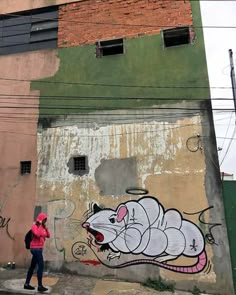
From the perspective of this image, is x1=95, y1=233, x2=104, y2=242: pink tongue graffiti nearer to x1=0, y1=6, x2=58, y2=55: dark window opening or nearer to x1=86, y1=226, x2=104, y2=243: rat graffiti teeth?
x1=86, y1=226, x2=104, y2=243: rat graffiti teeth

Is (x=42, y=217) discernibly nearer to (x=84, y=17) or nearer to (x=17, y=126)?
(x=17, y=126)

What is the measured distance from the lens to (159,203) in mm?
8492

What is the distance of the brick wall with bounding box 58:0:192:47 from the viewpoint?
32.2 feet

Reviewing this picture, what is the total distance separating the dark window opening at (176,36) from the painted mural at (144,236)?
4.68 metres

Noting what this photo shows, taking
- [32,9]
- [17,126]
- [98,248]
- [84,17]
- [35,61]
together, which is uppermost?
[32,9]

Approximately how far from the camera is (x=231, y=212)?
808cm

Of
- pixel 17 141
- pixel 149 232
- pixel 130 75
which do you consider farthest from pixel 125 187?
pixel 17 141

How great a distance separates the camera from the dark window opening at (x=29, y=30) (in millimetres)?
10859

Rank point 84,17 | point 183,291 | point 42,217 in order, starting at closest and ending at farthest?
point 42,217 → point 183,291 → point 84,17

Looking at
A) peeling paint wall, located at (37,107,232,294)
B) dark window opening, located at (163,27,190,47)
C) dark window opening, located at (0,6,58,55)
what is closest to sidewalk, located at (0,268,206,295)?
peeling paint wall, located at (37,107,232,294)

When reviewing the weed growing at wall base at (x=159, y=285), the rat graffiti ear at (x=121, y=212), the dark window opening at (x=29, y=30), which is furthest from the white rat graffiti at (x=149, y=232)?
the dark window opening at (x=29, y=30)

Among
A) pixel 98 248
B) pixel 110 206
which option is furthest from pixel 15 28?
pixel 98 248

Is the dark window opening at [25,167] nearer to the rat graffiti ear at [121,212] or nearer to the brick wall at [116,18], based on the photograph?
the rat graffiti ear at [121,212]

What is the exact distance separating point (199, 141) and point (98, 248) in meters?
3.79
